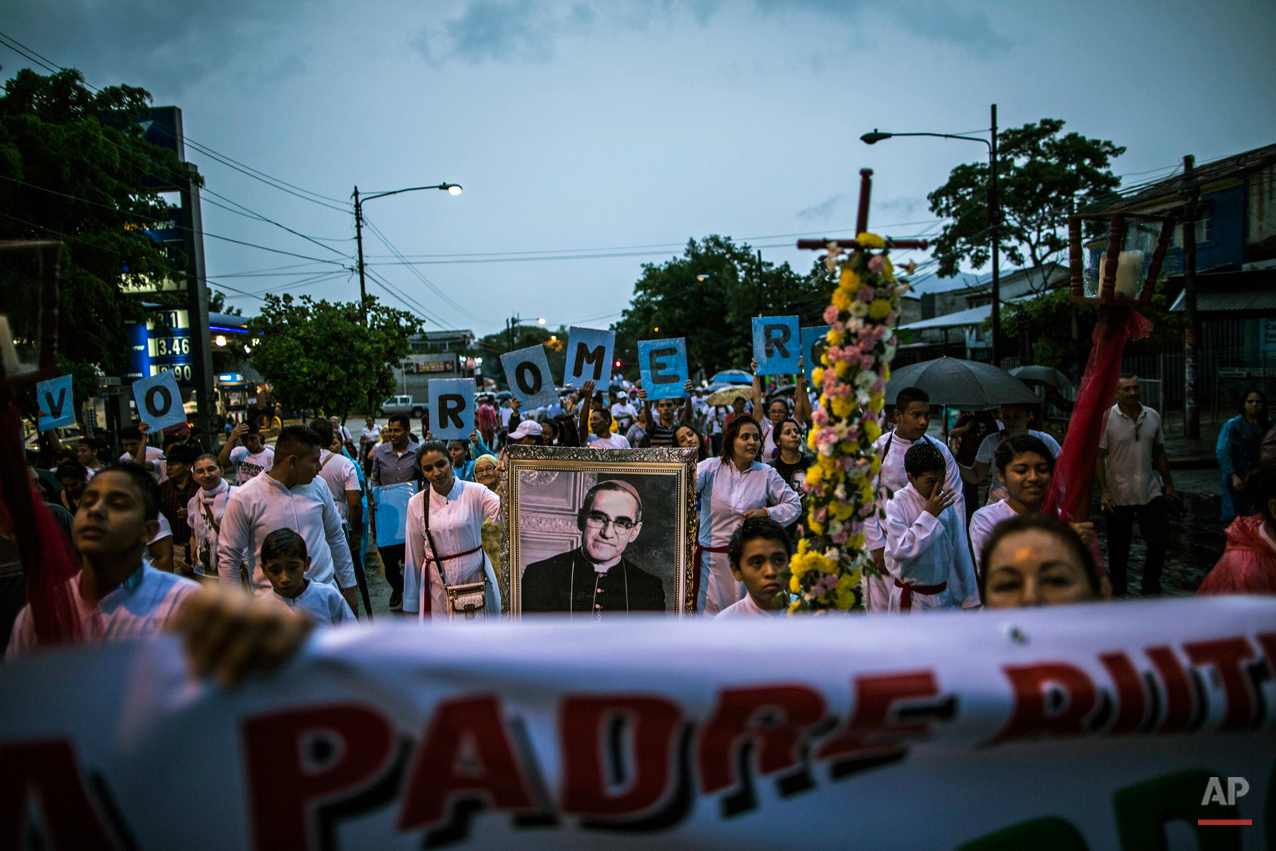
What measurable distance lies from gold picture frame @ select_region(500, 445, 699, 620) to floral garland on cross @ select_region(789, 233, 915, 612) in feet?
7.03

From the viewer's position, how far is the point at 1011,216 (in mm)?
31875

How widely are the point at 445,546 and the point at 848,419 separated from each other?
10.4 feet

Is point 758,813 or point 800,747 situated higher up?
point 800,747

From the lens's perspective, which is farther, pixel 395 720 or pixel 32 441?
pixel 32 441

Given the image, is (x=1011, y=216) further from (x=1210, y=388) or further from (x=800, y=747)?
(x=800, y=747)

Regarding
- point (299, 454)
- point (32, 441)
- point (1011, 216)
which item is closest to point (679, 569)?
point (299, 454)

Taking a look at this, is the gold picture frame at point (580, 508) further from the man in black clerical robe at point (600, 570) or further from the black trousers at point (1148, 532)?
the black trousers at point (1148, 532)

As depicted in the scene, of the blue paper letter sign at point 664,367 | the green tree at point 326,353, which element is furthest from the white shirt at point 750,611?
the green tree at point 326,353

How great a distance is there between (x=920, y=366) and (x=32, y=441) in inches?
839

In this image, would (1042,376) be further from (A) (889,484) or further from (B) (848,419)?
(B) (848,419)

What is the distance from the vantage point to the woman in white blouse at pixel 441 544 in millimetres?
4980

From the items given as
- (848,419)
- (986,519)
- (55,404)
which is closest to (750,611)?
(848,419)

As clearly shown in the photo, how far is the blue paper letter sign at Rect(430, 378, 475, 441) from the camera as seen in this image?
25.9 ft

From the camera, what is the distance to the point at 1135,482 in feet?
20.7
